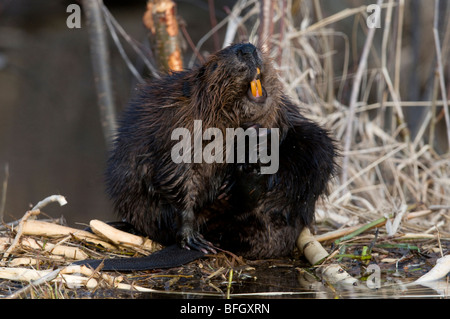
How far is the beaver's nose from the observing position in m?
2.26

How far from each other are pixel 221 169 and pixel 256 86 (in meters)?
0.33

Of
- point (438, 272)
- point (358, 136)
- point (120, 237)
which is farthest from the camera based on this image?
point (358, 136)

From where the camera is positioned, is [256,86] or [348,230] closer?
[256,86]

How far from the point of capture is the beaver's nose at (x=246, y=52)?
2262 mm

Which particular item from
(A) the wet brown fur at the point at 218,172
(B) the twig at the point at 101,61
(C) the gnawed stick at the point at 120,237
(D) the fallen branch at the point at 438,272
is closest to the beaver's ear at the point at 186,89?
(A) the wet brown fur at the point at 218,172

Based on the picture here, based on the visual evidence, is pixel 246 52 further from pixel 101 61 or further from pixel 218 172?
pixel 101 61

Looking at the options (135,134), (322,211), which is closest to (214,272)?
(135,134)

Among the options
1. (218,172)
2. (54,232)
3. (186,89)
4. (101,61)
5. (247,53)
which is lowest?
(54,232)

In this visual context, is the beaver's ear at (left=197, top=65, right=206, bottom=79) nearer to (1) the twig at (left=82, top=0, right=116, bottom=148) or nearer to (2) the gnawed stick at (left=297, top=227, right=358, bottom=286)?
(2) the gnawed stick at (left=297, top=227, right=358, bottom=286)

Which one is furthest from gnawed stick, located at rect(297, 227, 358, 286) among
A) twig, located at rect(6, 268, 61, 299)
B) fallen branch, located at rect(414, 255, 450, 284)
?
twig, located at rect(6, 268, 61, 299)

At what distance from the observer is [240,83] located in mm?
2283

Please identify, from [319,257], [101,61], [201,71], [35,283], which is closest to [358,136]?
[101,61]

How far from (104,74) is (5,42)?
11.6 feet

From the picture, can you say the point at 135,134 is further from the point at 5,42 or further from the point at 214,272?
the point at 5,42
